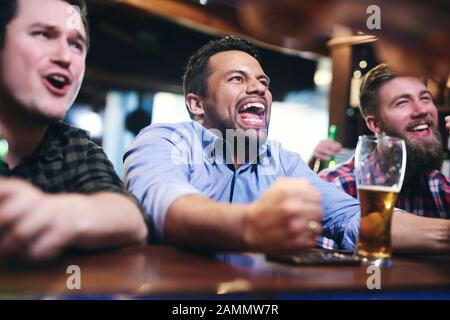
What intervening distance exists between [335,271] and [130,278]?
303 mm

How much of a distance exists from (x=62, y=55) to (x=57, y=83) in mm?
55

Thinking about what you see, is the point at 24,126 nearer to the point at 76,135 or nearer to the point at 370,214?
the point at 76,135

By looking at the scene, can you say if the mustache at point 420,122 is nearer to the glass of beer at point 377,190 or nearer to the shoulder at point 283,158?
the shoulder at point 283,158

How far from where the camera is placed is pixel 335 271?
0.71 meters

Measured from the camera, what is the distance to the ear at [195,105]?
145 centimetres

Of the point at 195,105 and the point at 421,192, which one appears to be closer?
the point at 195,105

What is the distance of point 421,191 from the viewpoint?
162cm

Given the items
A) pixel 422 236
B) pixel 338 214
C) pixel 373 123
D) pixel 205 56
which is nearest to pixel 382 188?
pixel 422 236

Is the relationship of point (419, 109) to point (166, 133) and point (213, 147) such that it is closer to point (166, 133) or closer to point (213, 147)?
point (213, 147)

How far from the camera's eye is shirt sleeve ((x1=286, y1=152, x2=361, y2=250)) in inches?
47.6

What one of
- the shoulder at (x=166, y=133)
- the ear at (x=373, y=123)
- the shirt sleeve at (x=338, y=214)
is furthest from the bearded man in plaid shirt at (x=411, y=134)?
the shoulder at (x=166, y=133)

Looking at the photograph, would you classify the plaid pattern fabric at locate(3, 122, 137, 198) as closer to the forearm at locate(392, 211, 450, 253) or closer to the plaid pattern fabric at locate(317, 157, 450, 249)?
the forearm at locate(392, 211, 450, 253)

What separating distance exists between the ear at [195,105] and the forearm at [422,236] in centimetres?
64

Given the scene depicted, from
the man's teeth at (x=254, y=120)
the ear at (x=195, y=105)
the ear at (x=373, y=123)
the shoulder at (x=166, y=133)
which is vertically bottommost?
the shoulder at (x=166, y=133)
